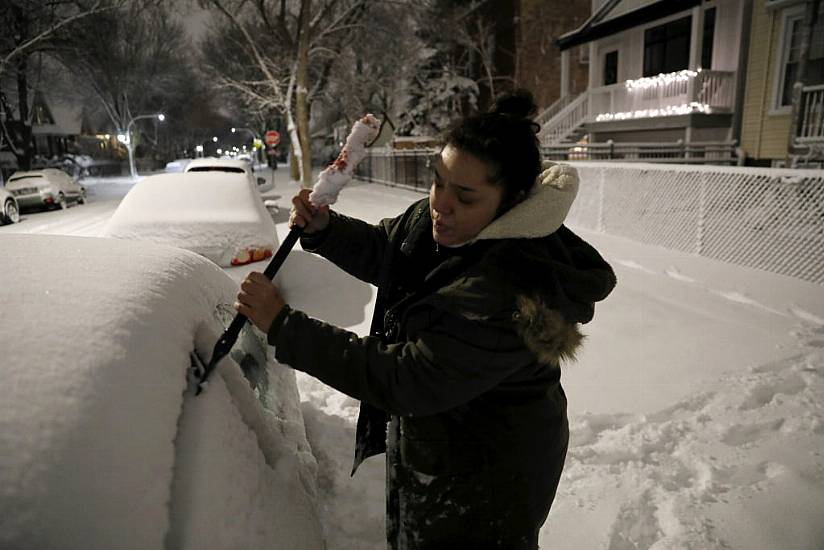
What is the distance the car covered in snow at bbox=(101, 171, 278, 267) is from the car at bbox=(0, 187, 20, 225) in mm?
10618

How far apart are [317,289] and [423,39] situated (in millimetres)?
27651

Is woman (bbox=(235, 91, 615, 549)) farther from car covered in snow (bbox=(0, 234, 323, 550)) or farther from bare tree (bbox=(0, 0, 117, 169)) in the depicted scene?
bare tree (bbox=(0, 0, 117, 169))

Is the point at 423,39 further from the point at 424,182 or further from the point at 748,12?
the point at 748,12

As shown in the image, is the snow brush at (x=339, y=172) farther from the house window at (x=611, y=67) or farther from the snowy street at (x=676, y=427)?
the house window at (x=611, y=67)

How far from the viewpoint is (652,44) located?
18562 millimetres

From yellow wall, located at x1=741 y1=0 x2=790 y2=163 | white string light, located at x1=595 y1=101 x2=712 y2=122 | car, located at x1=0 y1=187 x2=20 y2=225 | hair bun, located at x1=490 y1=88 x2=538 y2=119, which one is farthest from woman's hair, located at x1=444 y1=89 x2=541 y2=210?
car, located at x1=0 y1=187 x2=20 y2=225

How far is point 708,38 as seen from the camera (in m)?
16.8

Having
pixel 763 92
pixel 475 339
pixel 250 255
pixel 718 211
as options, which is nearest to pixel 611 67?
pixel 763 92

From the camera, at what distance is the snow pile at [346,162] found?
5.70ft

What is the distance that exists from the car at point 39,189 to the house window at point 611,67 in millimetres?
19757

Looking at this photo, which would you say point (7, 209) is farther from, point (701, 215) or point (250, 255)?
point (701, 215)

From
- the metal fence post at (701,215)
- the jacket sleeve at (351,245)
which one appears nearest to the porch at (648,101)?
the metal fence post at (701,215)

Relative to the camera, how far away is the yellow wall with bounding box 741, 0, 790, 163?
44.9 ft

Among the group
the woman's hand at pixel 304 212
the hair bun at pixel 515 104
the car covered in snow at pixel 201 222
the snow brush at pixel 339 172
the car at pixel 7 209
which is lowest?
the car at pixel 7 209
